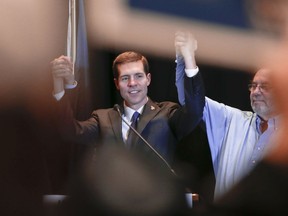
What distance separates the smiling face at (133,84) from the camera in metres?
1.00

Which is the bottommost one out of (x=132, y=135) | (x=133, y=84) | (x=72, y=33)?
(x=132, y=135)

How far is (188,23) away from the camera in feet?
3.18

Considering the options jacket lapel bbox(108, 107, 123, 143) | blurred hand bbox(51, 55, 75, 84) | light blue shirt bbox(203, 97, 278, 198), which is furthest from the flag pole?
light blue shirt bbox(203, 97, 278, 198)

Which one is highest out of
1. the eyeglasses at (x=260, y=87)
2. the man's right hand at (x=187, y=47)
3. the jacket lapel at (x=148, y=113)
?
the man's right hand at (x=187, y=47)

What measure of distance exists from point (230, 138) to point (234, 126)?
0.03m

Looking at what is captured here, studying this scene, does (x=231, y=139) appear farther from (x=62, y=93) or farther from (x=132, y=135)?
(x=62, y=93)

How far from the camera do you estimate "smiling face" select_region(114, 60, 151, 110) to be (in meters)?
1.00

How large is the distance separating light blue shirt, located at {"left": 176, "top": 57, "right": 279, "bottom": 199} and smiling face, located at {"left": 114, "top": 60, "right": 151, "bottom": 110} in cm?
7

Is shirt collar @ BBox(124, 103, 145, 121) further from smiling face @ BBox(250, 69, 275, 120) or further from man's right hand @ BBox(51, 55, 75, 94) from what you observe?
smiling face @ BBox(250, 69, 275, 120)

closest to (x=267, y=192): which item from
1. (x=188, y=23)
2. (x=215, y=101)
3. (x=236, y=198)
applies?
(x=236, y=198)

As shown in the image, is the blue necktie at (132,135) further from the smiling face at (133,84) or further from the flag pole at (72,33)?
the flag pole at (72,33)

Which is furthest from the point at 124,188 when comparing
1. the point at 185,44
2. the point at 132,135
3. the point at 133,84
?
the point at 185,44

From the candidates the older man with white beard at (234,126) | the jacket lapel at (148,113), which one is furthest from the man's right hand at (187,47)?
the jacket lapel at (148,113)

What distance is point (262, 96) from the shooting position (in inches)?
39.3
